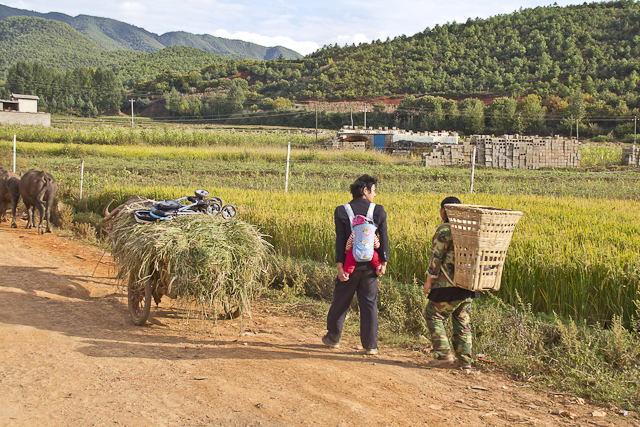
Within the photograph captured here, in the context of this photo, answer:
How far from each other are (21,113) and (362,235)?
183ft

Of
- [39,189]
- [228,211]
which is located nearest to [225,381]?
[228,211]

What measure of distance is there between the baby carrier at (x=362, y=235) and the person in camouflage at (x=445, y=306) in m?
0.59

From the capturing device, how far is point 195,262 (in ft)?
15.7

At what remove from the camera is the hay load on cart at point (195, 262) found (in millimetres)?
4758

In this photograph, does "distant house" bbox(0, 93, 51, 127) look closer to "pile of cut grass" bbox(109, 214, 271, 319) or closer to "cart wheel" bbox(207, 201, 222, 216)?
"cart wheel" bbox(207, 201, 222, 216)

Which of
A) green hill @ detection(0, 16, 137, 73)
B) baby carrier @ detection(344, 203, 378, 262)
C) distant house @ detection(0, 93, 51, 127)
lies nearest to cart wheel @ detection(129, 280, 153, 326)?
baby carrier @ detection(344, 203, 378, 262)

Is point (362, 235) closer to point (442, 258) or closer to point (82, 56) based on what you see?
point (442, 258)

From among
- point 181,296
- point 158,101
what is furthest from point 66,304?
point 158,101

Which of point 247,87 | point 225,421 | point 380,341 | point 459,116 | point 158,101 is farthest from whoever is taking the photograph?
point 247,87

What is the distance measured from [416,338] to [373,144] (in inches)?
1360

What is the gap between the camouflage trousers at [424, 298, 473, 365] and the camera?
431cm

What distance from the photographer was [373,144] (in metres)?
39.0

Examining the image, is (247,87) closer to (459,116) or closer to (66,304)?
(459,116)

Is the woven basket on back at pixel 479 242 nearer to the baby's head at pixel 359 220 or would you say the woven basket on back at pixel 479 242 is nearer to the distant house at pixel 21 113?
the baby's head at pixel 359 220
